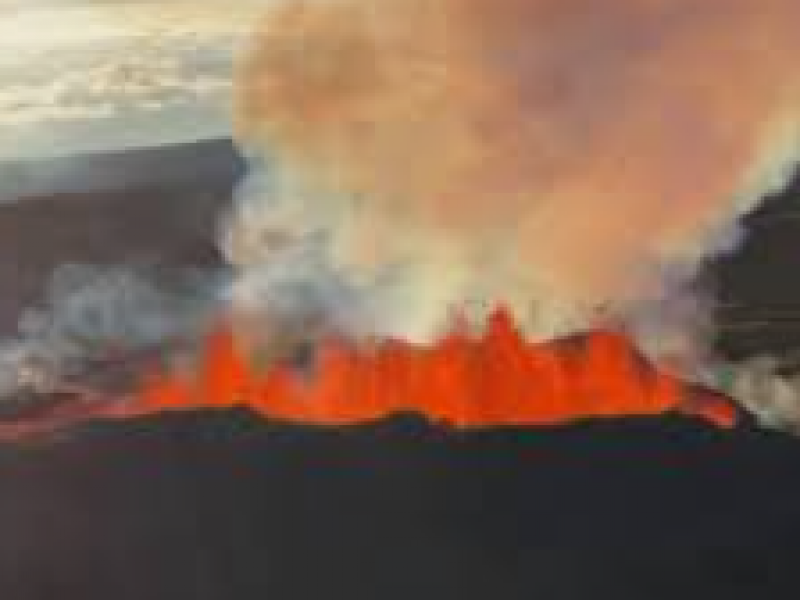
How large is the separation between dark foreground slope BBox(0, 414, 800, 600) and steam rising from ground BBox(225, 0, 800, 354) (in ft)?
0.52

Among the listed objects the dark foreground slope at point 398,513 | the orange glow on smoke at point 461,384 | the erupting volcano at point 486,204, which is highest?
the erupting volcano at point 486,204

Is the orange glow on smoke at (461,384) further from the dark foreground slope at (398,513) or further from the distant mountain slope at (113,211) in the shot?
the distant mountain slope at (113,211)

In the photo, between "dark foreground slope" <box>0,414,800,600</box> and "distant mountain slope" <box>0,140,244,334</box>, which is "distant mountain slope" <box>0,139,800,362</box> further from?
"dark foreground slope" <box>0,414,800,600</box>

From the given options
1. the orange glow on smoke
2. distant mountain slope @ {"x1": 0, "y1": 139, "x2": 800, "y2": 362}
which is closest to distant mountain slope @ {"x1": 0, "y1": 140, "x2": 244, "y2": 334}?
distant mountain slope @ {"x1": 0, "y1": 139, "x2": 800, "y2": 362}

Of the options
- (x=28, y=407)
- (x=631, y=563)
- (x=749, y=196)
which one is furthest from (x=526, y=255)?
(x=28, y=407)

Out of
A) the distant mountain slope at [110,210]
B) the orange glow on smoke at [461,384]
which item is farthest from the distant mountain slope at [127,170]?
the orange glow on smoke at [461,384]

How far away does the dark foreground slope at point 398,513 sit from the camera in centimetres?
180

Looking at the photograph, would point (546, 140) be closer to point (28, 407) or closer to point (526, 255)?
point (526, 255)

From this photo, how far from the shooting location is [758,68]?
189cm

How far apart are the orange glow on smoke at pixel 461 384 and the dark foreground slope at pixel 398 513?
0.03 metres

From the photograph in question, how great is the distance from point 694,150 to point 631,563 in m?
0.54

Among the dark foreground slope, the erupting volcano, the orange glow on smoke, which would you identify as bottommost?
the dark foreground slope

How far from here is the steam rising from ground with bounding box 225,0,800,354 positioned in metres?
1.83

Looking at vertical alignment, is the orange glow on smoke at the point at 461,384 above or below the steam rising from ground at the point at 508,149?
below
